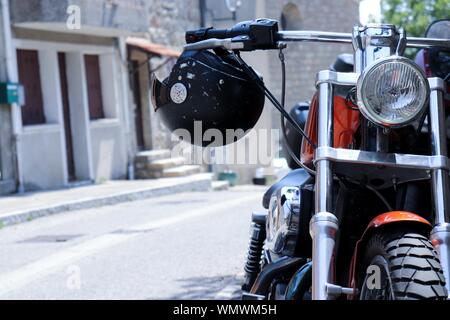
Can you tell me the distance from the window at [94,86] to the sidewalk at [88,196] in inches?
64.9

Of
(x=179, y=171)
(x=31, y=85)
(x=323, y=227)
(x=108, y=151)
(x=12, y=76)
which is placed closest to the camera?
(x=323, y=227)

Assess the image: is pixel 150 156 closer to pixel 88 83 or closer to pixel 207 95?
pixel 88 83

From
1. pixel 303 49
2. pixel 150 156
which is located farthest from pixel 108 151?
pixel 303 49

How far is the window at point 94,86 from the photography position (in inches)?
719

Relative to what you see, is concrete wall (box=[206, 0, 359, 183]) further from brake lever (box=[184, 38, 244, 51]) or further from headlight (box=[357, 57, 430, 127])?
headlight (box=[357, 57, 430, 127])

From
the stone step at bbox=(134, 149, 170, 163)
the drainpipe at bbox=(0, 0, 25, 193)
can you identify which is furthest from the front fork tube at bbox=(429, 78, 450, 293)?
the stone step at bbox=(134, 149, 170, 163)

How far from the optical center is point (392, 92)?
2.82m

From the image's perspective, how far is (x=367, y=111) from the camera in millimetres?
2809

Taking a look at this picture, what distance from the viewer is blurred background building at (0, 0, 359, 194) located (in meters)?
14.9

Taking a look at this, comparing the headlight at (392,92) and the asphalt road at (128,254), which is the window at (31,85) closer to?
the asphalt road at (128,254)

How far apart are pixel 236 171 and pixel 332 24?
852cm

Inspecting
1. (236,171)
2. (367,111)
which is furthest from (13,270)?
(236,171)

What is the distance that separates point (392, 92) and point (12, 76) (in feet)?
41.5

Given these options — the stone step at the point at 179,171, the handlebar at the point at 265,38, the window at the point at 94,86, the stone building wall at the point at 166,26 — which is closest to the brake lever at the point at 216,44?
the handlebar at the point at 265,38
